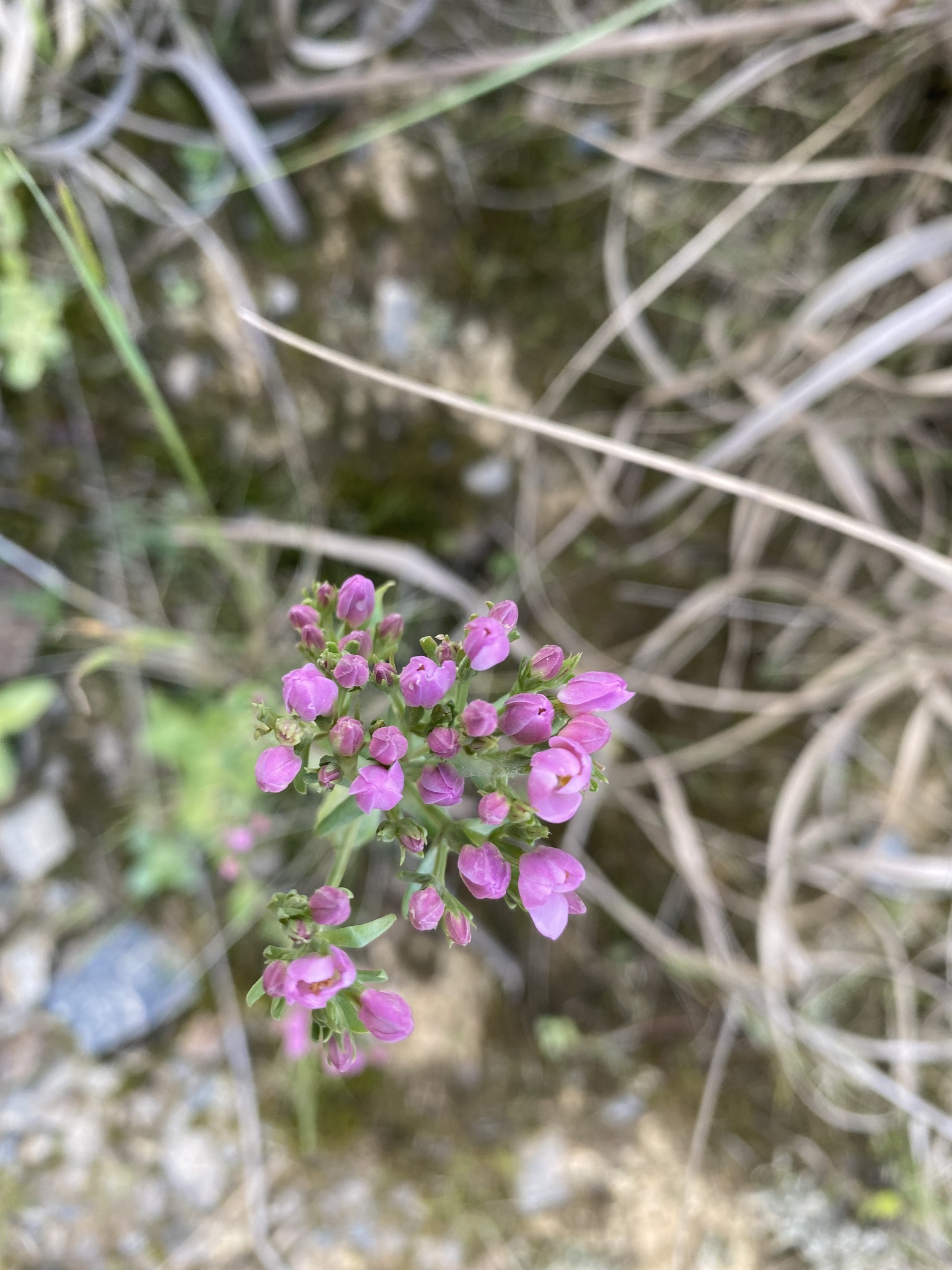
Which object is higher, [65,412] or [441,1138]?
[65,412]

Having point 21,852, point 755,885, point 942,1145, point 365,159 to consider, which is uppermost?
point 365,159

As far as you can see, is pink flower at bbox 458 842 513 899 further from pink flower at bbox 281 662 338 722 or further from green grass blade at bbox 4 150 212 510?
green grass blade at bbox 4 150 212 510

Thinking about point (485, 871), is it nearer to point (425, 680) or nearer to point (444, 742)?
point (444, 742)

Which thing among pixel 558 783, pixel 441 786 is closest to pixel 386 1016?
pixel 441 786

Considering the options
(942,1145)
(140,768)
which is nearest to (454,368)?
(140,768)

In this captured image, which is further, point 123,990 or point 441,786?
point 123,990

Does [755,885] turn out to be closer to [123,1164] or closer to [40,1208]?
[123,1164]
